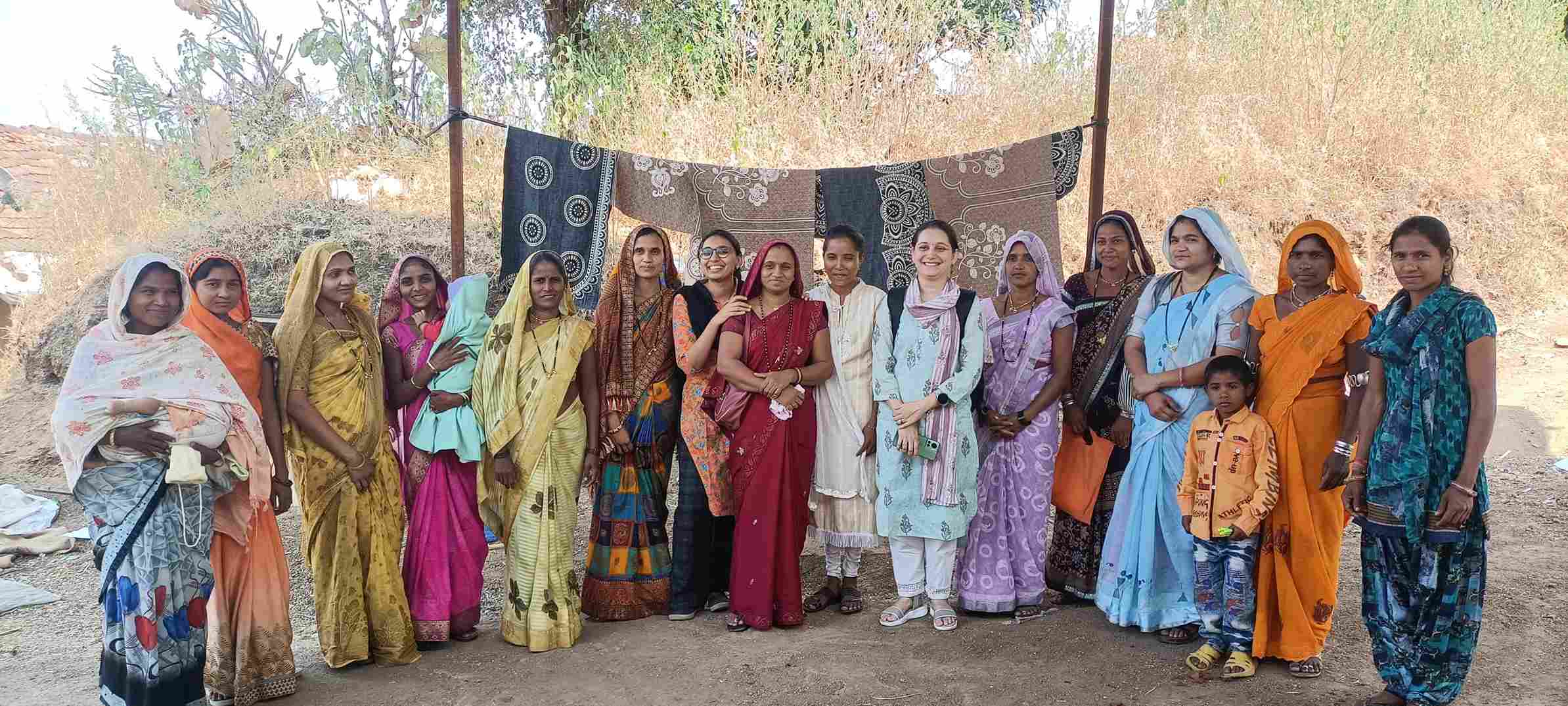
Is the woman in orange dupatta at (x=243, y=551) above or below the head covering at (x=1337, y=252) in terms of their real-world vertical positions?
below

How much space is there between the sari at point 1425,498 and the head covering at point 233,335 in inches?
149

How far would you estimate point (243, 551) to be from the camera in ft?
10.9

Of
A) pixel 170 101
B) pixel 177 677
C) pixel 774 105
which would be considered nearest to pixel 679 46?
pixel 774 105

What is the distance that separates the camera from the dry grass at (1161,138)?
8625 millimetres

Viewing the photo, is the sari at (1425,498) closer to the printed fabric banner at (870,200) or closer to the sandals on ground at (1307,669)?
the sandals on ground at (1307,669)

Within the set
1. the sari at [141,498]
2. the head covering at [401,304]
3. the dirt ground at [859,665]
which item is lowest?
the dirt ground at [859,665]

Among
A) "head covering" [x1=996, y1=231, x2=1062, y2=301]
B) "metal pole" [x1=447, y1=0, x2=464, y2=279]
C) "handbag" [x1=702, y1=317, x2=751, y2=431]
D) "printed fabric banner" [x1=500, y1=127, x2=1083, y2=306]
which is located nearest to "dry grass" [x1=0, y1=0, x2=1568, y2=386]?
"printed fabric banner" [x1=500, y1=127, x2=1083, y2=306]

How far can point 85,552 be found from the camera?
567 centimetres

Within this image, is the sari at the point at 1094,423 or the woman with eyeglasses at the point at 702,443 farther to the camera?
the sari at the point at 1094,423

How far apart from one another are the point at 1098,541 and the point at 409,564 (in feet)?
9.62

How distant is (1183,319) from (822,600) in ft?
6.46

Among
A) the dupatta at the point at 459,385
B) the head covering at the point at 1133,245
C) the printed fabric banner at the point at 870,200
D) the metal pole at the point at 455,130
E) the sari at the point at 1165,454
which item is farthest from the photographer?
the printed fabric banner at the point at 870,200

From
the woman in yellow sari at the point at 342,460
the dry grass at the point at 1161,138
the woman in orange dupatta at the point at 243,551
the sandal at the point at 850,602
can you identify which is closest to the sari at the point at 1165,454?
the sandal at the point at 850,602

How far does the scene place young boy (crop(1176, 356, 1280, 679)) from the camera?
347 centimetres
